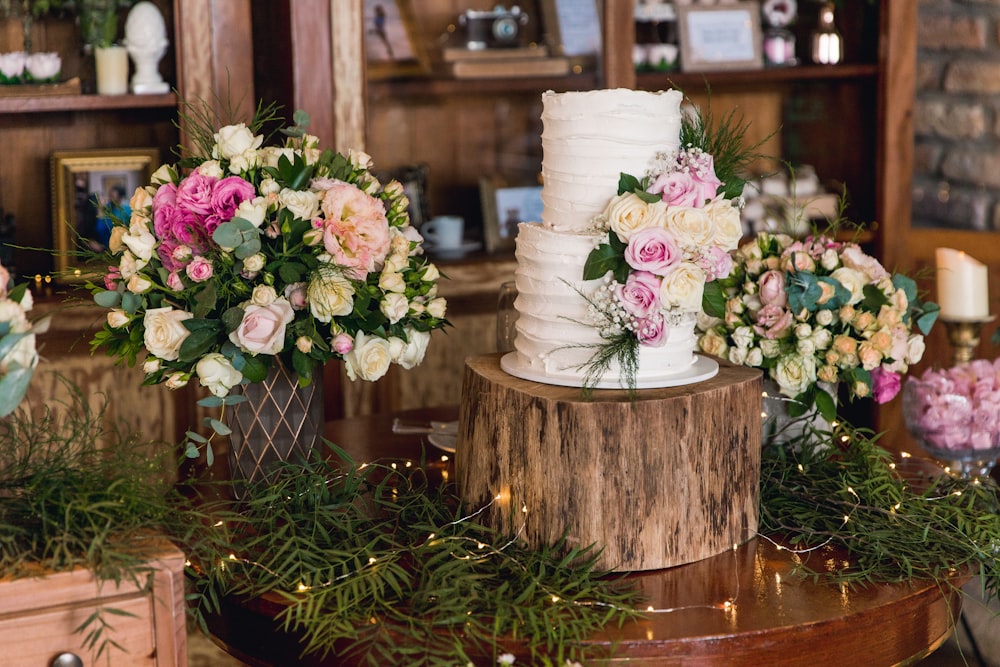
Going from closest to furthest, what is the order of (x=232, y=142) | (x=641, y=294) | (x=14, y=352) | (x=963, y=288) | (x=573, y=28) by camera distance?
(x=14, y=352) → (x=641, y=294) → (x=232, y=142) → (x=963, y=288) → (x=573, y=28)

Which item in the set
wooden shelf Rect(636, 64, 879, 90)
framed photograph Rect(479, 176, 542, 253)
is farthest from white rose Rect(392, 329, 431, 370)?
wooden shelf Rect(636, 64, 879, 90)

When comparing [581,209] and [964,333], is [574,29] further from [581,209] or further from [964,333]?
[581,209]

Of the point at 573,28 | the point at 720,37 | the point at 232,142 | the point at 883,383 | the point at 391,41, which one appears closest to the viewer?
the point at 232,142

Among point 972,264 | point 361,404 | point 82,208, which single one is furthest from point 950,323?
point 82,208

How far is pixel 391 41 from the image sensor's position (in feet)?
7.75

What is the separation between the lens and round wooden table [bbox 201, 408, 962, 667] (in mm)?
1048

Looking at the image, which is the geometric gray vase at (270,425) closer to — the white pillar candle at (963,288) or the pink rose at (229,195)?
the pink rose at (229,195)

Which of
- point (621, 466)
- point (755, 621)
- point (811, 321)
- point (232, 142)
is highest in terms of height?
point (232, 142)

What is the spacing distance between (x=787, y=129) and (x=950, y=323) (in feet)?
3.69

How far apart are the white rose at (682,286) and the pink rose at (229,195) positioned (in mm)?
462

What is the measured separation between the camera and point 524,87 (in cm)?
252

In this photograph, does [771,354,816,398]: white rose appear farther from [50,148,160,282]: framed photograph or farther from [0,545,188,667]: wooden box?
[50,148,160,282]: framed photograph

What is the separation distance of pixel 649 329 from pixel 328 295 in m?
0.35

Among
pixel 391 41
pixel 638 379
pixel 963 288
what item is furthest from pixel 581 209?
pixel 391 41
